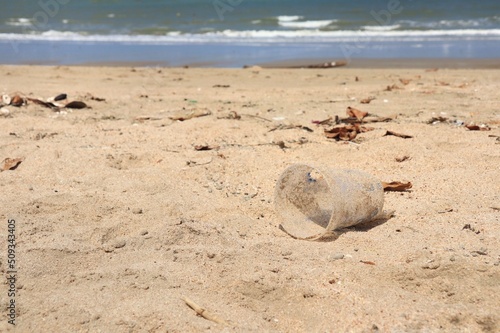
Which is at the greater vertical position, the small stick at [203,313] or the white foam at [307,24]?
the white foam at [307,24]

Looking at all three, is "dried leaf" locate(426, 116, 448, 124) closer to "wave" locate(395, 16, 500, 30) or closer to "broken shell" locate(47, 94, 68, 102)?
"broken shell" locate(47, 94, 68, 102)

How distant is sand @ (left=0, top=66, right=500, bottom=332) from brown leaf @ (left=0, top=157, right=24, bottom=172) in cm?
7

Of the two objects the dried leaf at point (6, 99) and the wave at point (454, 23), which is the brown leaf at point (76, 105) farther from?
the wave at point (454, 23)

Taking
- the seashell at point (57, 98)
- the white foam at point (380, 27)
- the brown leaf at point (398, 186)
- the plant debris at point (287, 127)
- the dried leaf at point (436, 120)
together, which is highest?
the white foam at point (380, 27)

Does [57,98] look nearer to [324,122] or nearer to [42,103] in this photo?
[42,103]

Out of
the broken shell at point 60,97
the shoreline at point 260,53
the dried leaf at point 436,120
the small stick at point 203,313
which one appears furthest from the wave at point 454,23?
the small stick at point 203,313

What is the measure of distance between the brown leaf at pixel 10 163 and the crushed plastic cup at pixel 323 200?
1935mm

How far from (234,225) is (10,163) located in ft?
6.13

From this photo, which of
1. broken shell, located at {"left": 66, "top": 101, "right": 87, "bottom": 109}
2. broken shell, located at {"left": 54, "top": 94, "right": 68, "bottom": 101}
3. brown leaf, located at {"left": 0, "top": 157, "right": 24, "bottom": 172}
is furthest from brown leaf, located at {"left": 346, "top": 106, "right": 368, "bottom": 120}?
broken shell, located at {"left": 54, "top": 94, "right": 68, "bottom": 101}

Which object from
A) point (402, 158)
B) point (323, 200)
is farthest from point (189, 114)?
point (323, 200)

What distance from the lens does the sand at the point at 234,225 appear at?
7.60 feet

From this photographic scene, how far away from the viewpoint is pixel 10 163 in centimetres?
409

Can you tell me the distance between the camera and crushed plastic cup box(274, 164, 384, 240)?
299cm

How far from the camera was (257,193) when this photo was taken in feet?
12.0
